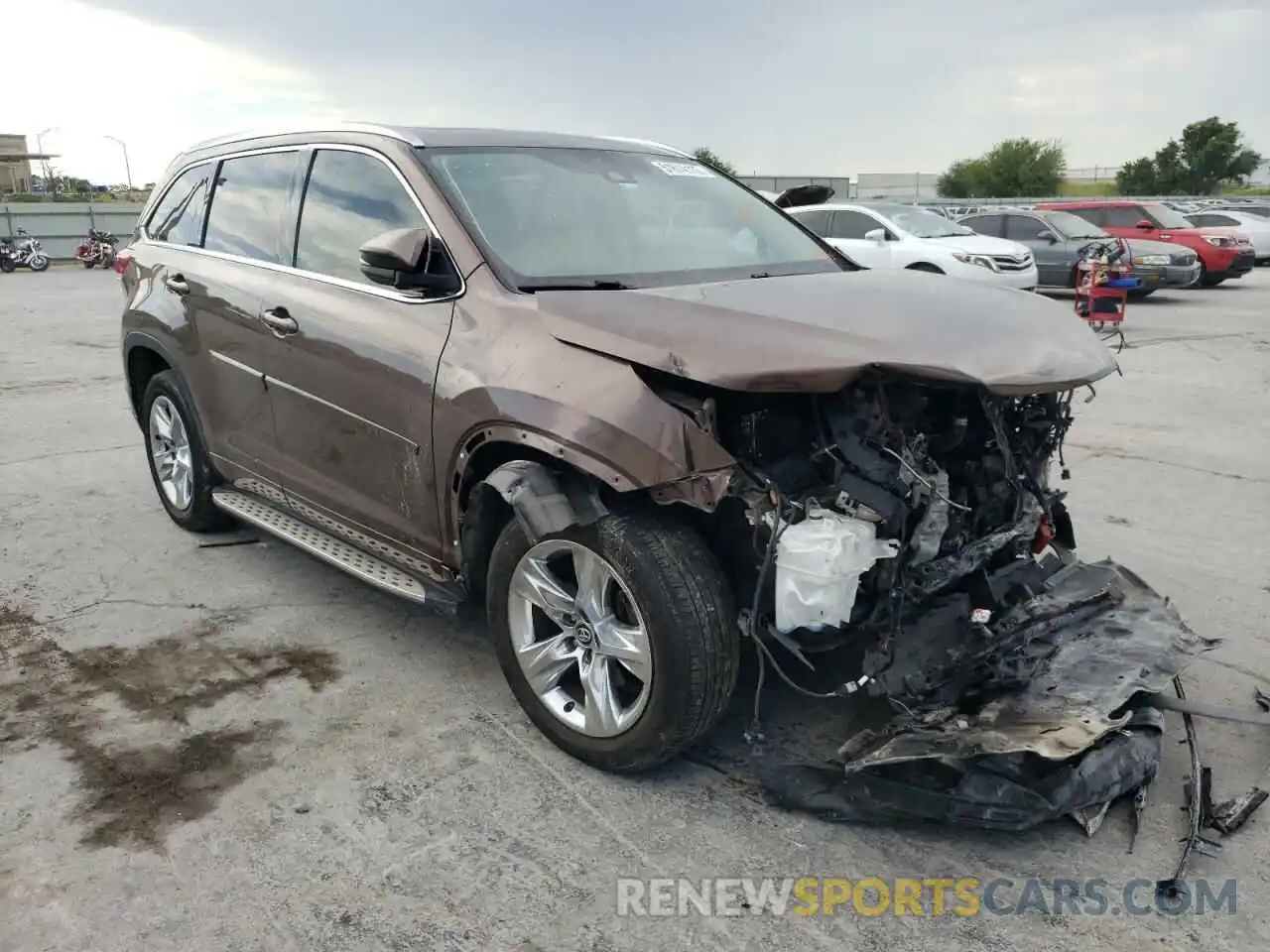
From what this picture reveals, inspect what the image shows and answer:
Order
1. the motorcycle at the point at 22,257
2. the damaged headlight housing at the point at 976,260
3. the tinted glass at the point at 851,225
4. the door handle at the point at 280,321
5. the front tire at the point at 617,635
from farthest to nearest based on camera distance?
the motorcycle at the point at 22,257, the tinted glass at the point at 851,225, the damaged headlight housing at the point at 976,260, the door handle at the point at 280,321, the front tire at the point at 617,635

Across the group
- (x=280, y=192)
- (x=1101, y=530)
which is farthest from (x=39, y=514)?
(x=1101, y=530)

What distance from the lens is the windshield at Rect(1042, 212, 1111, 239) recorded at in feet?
57.2

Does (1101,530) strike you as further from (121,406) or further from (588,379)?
(121,406)

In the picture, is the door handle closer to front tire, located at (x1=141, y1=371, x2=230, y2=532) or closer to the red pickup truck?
front tire, located at (x1=141, y1=371, x2=230, y2=532)

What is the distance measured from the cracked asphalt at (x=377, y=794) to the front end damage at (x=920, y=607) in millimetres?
210

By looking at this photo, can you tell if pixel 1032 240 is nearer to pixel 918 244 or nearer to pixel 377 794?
pixel 918 244

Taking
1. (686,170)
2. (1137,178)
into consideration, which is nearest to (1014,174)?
(1137,178)

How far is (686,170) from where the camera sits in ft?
14.6

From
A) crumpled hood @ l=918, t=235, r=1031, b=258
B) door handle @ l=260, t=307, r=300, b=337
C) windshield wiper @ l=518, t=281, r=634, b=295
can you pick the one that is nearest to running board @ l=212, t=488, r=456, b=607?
door handle @ l=260, t=307, r=300, b=337

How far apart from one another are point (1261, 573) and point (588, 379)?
12.0 ft

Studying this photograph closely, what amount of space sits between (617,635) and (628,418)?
67 centimetres

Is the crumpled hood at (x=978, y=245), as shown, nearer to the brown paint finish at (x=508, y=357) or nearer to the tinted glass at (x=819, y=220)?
the tinted glass at (x=819, y=220)

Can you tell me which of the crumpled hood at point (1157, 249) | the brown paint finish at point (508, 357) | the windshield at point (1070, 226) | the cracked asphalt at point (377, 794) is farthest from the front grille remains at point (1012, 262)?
the brown paint finish at point (508, 357)

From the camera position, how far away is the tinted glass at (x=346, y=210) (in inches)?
145
